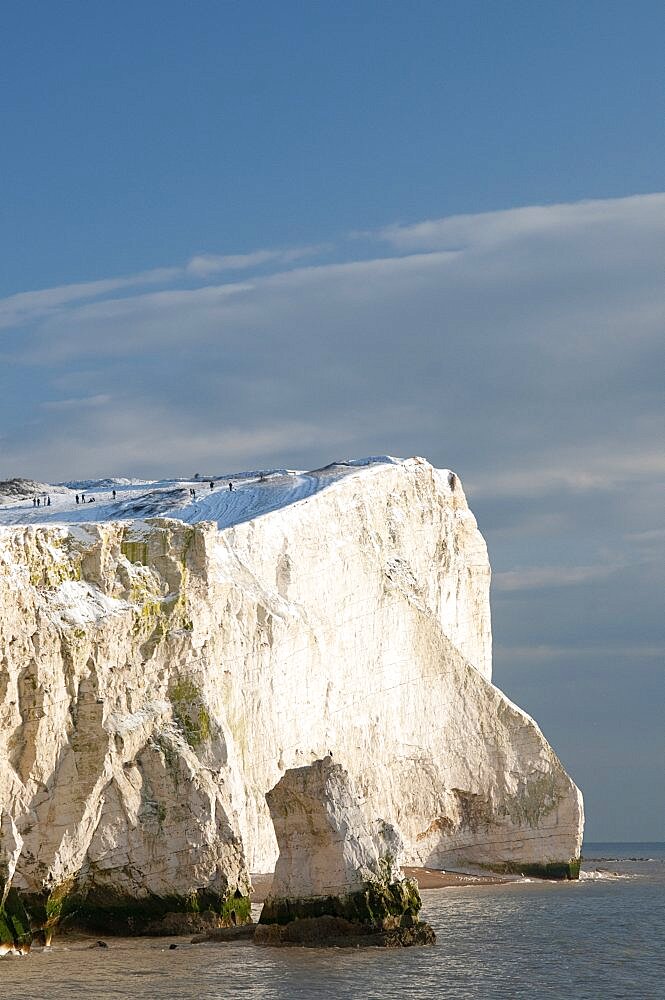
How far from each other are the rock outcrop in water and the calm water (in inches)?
28.1

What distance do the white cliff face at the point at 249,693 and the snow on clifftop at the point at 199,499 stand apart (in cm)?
117

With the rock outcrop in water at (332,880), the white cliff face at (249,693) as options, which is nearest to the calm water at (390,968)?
the rock outcrop in water at (332,880)

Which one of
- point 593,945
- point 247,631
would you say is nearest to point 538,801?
point 247,631

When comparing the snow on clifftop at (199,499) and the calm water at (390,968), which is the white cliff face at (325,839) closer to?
the calm water at (390,968)

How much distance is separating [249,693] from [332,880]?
15.6m

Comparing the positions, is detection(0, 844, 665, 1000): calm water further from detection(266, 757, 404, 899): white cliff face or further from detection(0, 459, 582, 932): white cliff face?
detection(0, 459, 582, 932): white cliff face

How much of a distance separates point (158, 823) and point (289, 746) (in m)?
15.2

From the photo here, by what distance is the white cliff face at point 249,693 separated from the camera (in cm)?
3697

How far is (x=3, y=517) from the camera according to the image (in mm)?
63312

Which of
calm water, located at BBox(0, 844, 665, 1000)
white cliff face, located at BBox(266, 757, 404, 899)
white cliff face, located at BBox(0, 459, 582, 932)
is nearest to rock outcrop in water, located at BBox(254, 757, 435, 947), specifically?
white cliff face, located at BBox(266, 757, 404, 899)

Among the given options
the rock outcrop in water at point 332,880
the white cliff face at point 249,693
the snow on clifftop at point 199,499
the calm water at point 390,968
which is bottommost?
the calm water at point 390,968

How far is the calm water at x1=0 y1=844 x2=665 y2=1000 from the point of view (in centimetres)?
3025

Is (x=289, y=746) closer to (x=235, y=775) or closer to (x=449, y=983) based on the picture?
(x=235, y=775)

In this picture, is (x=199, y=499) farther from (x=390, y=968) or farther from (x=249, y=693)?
(x=390, y=968)
